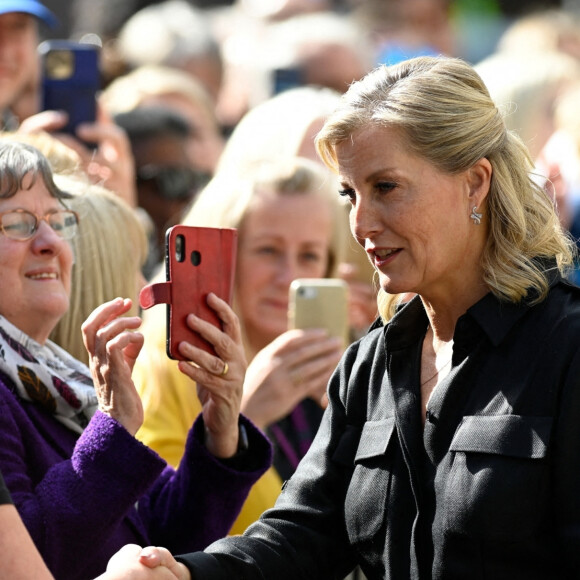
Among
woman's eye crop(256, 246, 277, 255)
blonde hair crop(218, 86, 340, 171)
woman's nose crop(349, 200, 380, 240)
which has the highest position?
blonde hair crop(218, 86, 340, 171)

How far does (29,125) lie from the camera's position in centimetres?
499

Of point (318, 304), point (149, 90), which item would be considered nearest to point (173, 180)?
point (149, 90)

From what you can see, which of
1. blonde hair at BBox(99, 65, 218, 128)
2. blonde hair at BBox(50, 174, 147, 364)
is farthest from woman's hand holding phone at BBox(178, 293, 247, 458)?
blonde hair at BBox(99, 65, 218, 128)

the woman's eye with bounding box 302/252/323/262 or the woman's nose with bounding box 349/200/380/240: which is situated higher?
the woman's nose with bounding box 349/200/380/240

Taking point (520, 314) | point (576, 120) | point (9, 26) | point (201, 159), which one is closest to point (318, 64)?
point (201, 159)

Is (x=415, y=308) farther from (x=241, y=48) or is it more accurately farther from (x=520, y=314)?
(x=241, y=48)

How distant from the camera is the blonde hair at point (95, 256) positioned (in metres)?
3.79

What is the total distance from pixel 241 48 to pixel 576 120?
12.3ft

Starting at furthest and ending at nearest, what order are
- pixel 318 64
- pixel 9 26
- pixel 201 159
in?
pixel 318 64 → pixel 201 159 → pixel 9 26

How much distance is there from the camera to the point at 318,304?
4273mm

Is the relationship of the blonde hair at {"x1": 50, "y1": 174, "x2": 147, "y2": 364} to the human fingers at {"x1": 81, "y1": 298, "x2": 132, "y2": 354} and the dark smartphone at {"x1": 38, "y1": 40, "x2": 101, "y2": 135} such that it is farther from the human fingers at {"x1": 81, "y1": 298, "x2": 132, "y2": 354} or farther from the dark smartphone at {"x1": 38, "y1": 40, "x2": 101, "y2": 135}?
the dark smartphone at {"x1": 38, "y1": 40, "x2": 101, "y2": 135}

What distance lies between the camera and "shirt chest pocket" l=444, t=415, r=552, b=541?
8.57ft

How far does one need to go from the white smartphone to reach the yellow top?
448 mm

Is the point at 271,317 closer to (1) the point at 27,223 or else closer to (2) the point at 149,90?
(1) the point at 27,223
